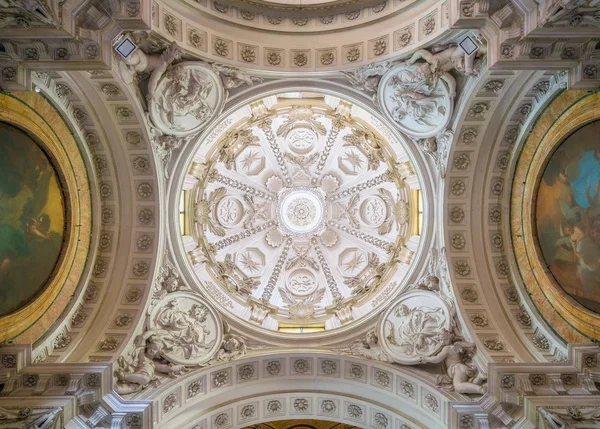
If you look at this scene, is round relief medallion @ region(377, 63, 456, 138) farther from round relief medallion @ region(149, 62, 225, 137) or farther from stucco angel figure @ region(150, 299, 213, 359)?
stucco angel figure @ region(150, 299, 213, 359)

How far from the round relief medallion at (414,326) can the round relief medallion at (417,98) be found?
5.34m

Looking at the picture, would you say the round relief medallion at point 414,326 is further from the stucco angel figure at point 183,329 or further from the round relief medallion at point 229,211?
the round relief medallion at point 229,211

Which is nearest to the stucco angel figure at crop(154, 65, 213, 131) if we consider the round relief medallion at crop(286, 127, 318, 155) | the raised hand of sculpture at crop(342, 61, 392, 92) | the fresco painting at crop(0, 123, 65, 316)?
the fresco painting at crop(0, 123, 65, 316)

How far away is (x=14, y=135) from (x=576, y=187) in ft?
46.4

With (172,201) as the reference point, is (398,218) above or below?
above

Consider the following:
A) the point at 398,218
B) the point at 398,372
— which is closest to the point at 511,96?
the point at 398,218

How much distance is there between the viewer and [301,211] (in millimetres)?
24531

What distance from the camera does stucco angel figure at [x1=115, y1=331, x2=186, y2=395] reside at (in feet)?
54.6

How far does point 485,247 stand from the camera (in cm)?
1848

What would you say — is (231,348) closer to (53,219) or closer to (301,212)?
(53,219)

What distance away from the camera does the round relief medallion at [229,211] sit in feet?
75.8

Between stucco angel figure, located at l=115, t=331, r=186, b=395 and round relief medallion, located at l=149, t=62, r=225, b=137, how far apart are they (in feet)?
21.2

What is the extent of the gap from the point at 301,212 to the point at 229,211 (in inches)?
121

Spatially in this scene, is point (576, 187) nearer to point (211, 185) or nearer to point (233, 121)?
point (233, 121)
